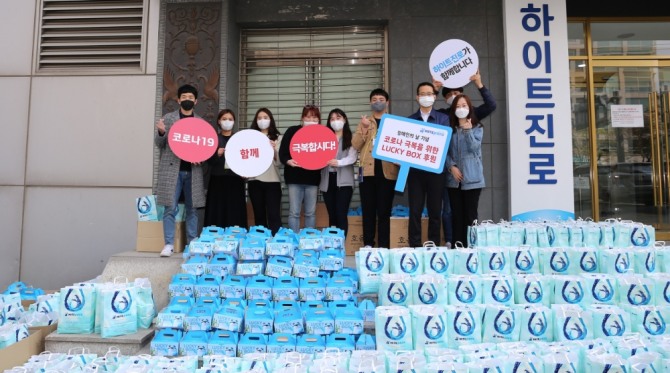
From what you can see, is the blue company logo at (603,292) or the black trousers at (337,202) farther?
the black trousers at (337,202)

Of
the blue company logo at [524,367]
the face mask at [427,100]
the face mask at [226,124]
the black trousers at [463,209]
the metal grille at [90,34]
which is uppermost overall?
the metal grille at [90,34]

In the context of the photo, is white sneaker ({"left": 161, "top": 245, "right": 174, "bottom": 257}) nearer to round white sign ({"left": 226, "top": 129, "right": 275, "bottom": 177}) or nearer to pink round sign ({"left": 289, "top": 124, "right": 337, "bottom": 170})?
round white sign ({"left": 226, "top": 129, "right": 275, "bottom": 177})

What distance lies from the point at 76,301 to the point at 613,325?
3.37 metres

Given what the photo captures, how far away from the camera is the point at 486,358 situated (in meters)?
2.04

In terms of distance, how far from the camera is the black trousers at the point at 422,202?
3.91 m

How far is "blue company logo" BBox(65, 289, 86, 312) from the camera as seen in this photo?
2.98 metres

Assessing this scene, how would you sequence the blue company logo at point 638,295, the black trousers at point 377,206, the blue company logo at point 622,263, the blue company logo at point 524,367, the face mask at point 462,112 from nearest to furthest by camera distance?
1. the blue company logo at point 524,367
2. the blue company logo at point 638,295
3. the blue company logo at point 622,263
4. the face mask at point 462,112
5. the black trousers at point 377,206

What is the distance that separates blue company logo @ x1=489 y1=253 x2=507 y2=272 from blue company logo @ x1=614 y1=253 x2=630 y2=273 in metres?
0.77

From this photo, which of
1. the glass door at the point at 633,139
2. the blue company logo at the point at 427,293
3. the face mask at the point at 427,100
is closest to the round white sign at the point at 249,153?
the face mask at the point at 427,100

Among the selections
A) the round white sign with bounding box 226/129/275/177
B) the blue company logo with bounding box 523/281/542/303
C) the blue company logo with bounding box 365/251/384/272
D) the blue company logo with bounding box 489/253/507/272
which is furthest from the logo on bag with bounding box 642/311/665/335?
the round white sign with bounding box 226/129/275/177

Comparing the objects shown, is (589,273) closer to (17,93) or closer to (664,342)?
(664,342)

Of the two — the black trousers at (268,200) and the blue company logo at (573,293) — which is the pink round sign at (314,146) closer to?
the black trousers at (268,200)

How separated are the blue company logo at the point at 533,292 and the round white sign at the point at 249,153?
240cm

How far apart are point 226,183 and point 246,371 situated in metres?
2.74
